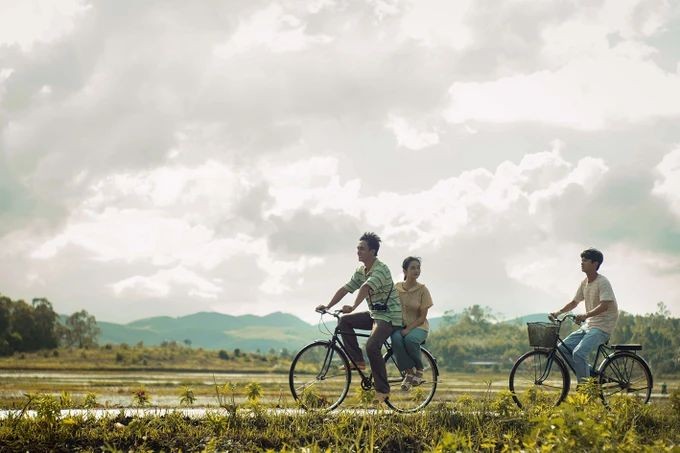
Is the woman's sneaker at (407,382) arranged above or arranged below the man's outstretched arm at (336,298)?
below

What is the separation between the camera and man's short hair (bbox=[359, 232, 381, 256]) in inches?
447

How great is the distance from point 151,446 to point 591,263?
25.2 feet

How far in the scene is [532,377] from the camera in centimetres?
1245

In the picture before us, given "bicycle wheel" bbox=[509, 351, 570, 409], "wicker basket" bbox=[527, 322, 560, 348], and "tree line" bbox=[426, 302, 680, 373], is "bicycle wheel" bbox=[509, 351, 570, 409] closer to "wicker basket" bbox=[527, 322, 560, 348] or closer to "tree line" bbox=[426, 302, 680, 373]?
"wicker basket" bbox=[527, 322, 560, 348]

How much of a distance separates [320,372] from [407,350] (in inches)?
56.9

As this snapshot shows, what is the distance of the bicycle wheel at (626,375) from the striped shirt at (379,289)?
4.11 metres

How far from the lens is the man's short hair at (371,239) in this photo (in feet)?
37.2

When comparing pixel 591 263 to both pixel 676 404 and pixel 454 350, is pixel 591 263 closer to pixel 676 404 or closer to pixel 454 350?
pixel 676 404

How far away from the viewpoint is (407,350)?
460 inches

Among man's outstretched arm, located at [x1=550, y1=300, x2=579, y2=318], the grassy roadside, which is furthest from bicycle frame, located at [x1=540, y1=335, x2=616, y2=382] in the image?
the grassy roadside

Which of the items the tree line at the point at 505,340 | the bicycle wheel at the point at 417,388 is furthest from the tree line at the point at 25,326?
the bicycle wheel at the point at 417,388

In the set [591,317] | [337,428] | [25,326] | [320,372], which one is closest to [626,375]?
[591,317]

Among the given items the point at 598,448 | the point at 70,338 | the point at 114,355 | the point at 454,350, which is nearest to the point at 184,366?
the point at 114,355

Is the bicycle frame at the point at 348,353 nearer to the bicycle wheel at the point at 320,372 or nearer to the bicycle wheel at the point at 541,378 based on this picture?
the bicycle wheel at the point at 320,372
